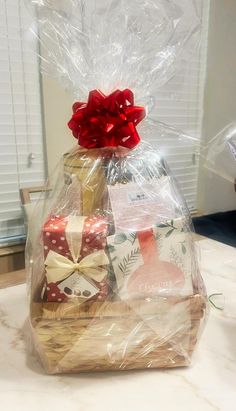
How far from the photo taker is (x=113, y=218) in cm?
44

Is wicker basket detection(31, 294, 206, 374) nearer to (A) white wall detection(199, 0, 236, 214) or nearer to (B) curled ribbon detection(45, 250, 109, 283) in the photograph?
(B) curled ribbon detection(45, 250, 109, 283)

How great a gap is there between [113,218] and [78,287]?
102 mm

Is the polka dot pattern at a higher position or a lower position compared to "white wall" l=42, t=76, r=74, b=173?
lower

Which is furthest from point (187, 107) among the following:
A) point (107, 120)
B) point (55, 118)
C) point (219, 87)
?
point (107, 120)

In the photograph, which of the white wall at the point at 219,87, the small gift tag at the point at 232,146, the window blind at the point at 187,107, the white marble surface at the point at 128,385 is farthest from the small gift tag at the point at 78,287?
the white wall at the point at 219,87

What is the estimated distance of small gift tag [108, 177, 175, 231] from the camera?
436 millimetres

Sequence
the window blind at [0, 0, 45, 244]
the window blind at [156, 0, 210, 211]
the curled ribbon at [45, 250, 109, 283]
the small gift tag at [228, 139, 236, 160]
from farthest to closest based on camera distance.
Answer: the window blind at [156, 0, 210, 211] < the window blind at [0, 0, 45, 244] < the small gift tag at [228, 139, 236, 160] < the curled ribbon at [45, 250, 109, 283]

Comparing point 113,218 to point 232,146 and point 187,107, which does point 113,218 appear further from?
point 187,107

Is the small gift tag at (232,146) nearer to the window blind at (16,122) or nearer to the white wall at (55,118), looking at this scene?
the white wall at (55,118)

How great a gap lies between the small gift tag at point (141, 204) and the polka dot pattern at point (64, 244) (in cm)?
4

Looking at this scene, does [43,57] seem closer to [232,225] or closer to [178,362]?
[178,362]

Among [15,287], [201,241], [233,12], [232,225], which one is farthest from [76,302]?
[233,12]

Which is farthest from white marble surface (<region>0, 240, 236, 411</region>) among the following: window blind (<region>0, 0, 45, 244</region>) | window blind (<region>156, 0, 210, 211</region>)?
window blind (<region>156, 0, 210, 211</region>)

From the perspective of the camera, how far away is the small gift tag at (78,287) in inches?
15.1
